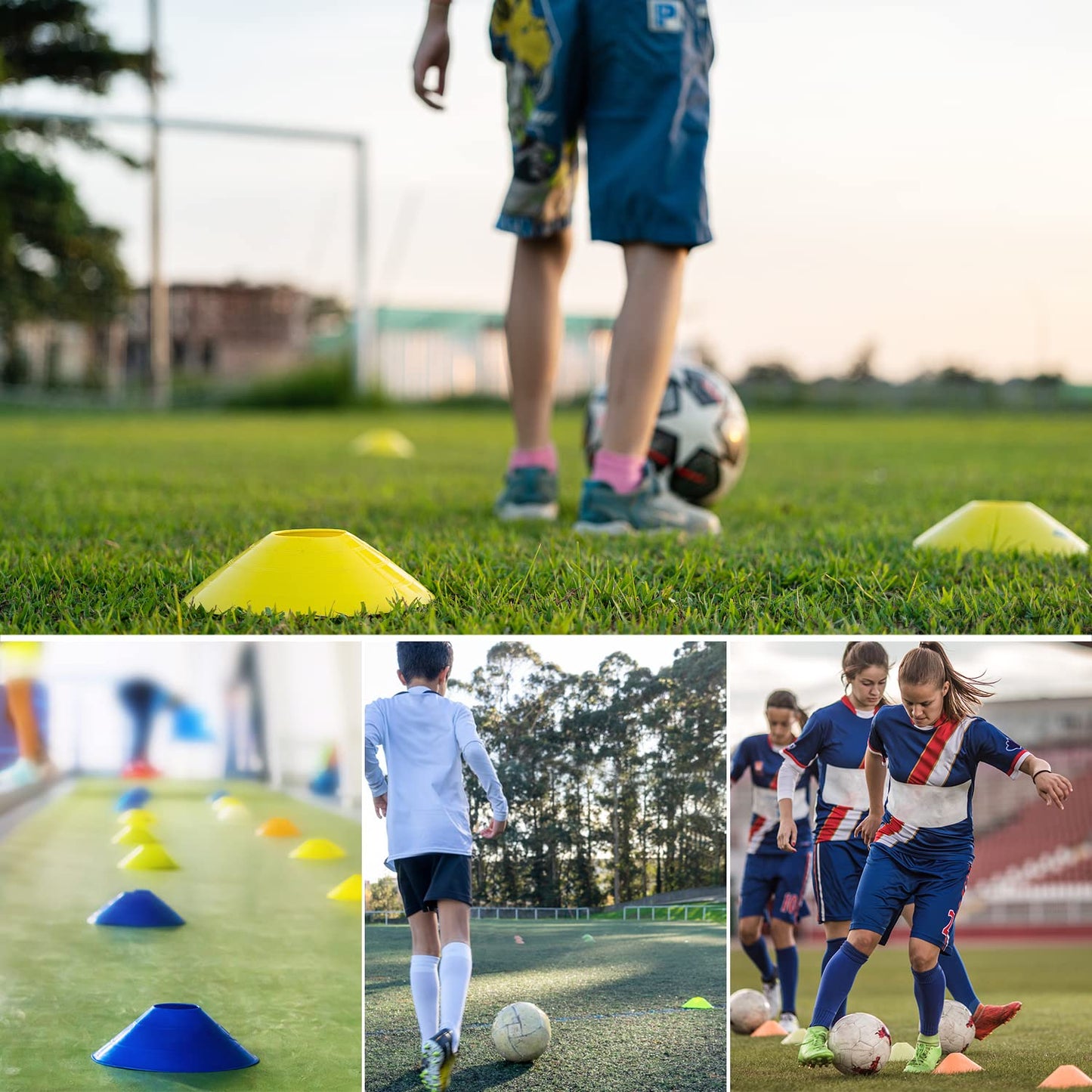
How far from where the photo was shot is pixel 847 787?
4.18 ft

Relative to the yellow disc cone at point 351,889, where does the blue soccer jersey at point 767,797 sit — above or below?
above

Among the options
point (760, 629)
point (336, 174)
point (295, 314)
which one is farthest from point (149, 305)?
point (760, 629)

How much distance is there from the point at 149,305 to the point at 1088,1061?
18.7 m

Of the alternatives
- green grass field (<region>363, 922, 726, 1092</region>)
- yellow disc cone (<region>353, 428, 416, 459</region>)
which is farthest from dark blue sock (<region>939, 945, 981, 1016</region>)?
yellow disc cone (<region>353, 428, 416, 459</region>)

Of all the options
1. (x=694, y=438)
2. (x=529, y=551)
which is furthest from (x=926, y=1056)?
(x=694, y=438)

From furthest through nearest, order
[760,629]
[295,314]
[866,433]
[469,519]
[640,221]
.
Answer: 1. [295,314]
2. [866,433]
3. [469,519]
4. [640,221]
5. [760,629]

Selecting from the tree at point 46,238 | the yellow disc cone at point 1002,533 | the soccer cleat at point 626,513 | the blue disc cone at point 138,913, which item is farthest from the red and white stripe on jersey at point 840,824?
the tree at point 46,238

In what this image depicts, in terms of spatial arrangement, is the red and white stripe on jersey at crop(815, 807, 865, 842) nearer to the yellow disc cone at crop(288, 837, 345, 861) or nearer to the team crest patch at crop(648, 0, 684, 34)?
the yellow disc cone at crop(288, 837, 345, 861)

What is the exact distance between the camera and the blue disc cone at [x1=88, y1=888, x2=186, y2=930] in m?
1.31

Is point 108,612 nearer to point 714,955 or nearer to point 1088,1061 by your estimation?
point 714,955

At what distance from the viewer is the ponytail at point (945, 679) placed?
48.7 inches

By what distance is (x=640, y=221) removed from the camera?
7.45 ft

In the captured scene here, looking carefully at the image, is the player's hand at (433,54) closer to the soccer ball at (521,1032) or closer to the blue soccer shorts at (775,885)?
the blue soccer shorts at (775,885)

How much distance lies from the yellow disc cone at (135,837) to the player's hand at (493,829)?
42cm
